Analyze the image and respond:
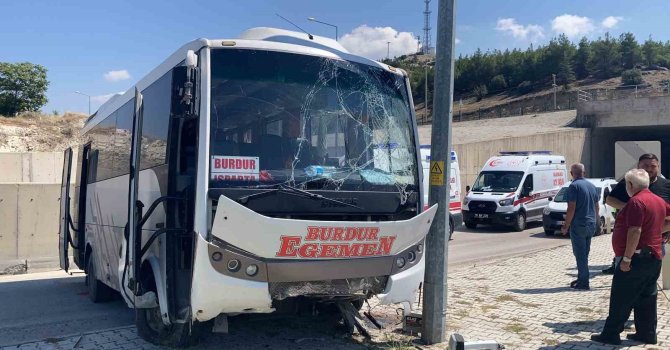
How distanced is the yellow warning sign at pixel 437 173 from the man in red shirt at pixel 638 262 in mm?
1960

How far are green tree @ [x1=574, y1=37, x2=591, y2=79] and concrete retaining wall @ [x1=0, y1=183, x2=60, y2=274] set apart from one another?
93.1 meters

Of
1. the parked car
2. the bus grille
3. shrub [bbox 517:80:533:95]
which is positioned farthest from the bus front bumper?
shrub [bbox 517:80:533:95]

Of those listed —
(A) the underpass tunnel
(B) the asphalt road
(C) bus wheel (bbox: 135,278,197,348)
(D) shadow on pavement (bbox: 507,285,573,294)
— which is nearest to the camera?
(C) bus wheel (bbox: 135,278,197,348)

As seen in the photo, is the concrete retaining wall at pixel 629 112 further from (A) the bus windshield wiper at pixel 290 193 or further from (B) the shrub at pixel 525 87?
(B) the shrub at pixel 525 87

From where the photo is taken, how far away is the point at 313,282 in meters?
5.31

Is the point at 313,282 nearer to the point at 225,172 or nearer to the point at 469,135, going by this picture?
the point at 225,172

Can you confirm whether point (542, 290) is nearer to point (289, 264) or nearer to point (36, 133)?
point (289, 264)

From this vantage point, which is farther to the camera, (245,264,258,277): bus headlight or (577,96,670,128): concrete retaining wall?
(577,96,670,128): concrete retaining wall

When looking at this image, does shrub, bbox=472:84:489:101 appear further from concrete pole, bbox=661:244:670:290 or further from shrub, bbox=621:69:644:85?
concrete pole, bbox=661:244:670:290

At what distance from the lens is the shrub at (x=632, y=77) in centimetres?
7991

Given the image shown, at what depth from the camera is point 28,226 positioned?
1203 centimetres

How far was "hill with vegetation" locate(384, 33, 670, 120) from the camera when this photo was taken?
287 feet

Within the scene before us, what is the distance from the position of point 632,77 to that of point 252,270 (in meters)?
88.5

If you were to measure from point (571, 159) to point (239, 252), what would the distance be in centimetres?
3610
